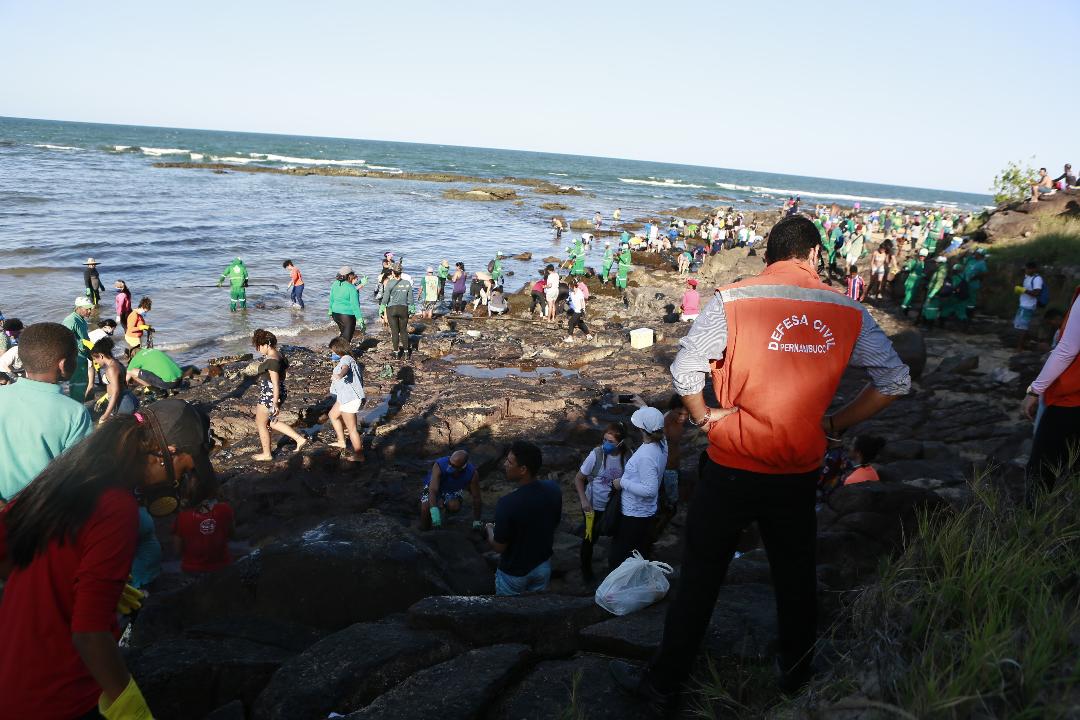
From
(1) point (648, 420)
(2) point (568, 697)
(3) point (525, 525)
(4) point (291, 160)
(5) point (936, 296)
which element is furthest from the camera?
(4) point (291, 160)

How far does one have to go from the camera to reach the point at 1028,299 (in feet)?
41.0

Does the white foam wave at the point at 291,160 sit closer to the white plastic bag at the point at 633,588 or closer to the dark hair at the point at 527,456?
the dark hair at the point at 527,456

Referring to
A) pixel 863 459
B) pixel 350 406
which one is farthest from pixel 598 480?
pixel 350 406

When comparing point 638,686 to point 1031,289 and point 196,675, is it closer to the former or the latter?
point 196,675

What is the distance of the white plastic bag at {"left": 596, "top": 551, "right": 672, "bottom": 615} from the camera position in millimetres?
3730

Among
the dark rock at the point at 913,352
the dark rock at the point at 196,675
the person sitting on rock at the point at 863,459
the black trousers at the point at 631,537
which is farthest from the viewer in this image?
the dark rock at the point at 913,352

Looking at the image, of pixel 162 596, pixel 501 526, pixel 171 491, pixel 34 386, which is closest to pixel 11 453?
pixel 34 386

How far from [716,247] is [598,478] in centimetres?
2467

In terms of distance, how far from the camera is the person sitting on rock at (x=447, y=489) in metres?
6.66

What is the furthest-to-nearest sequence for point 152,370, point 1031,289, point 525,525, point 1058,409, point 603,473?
point 1031,289 < point 152,370 < point 603,473 < point 525,525 < point 1058,409

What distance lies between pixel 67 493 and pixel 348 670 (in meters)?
1.75

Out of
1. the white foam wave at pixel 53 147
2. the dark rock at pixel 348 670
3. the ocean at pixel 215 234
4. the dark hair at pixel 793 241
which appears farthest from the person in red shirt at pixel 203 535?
the white foam wave at pixel 53 147

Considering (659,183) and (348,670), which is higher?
(659,183)

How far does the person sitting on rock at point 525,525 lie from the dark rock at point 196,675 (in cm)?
175
